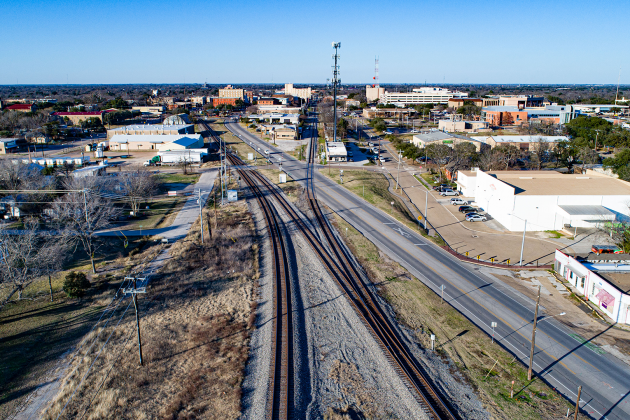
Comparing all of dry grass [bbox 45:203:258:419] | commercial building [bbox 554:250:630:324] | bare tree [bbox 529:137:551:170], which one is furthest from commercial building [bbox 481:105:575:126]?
dry grass [bbox 45:203:258:419]

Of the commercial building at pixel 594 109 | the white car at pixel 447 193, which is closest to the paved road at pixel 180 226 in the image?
the white car at pixel 447 193

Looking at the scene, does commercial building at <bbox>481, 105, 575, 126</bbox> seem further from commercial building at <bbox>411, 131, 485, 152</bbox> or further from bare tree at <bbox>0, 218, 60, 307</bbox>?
bare tree at <bbox>0, 218, 60, 307</bbox>

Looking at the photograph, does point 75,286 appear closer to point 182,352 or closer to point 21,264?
point 21,264

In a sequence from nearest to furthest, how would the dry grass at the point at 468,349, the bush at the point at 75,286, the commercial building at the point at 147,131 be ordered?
the dry grass at the point at 468,349
the bush at the point at 75,286
the commercial building at the point at 147,131

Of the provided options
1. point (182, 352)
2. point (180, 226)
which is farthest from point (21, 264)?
point (182, 352)

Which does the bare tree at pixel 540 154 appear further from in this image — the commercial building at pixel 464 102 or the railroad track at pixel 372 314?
the commercial building at pixel 464 102

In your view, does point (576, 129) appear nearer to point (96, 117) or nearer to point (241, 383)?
point (241, 383)
